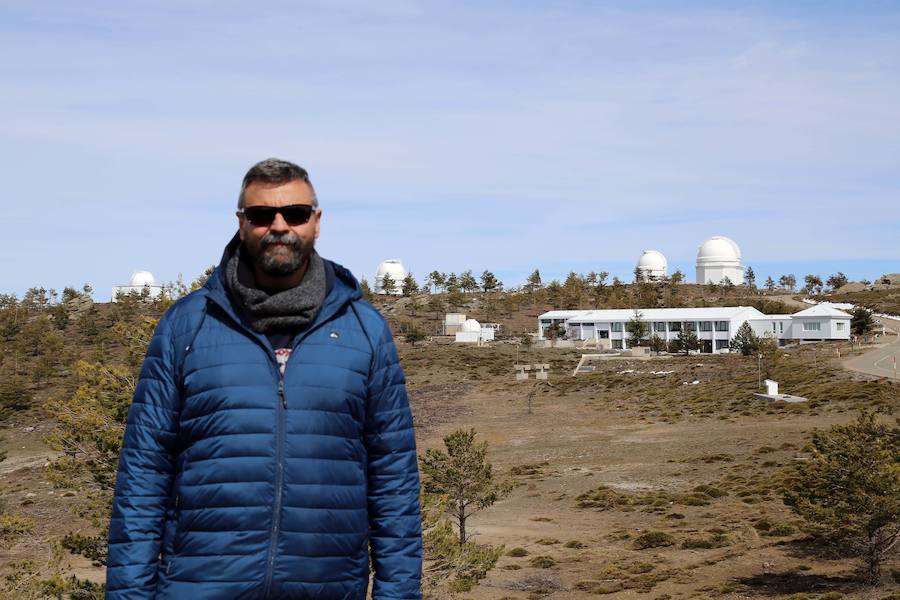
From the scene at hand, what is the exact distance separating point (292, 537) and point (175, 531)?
46 cm

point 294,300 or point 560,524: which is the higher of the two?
point 294,300

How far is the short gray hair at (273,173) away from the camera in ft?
11.3

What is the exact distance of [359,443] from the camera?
11.5 ft

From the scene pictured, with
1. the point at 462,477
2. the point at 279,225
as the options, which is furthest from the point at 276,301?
the point at 462,477

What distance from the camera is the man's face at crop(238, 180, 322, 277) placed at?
11.2 ft

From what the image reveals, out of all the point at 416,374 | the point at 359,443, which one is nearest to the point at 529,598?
the point at 359,443

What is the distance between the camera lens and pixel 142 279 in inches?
5349

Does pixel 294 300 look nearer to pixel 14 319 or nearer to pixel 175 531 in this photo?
pixel 175 531

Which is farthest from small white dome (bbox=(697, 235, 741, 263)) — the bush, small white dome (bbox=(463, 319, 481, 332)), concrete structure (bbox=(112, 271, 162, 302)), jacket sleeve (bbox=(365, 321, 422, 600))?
jacket sleeve (bbox=(365, 321, 422, 600))

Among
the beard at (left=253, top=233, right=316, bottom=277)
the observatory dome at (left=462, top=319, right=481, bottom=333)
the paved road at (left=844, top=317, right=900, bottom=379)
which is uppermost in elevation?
the beard at (left=253, top=233, right=316, bottom=277)

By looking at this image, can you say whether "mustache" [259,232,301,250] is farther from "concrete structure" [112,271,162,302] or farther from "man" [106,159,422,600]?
"concrete structure" [112,271,162,302]

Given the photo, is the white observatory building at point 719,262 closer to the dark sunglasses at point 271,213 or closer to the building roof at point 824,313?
the building roof at point 824,313

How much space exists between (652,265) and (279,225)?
139185 millimetres

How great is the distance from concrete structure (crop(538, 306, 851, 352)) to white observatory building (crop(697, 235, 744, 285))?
4540 centimetres
